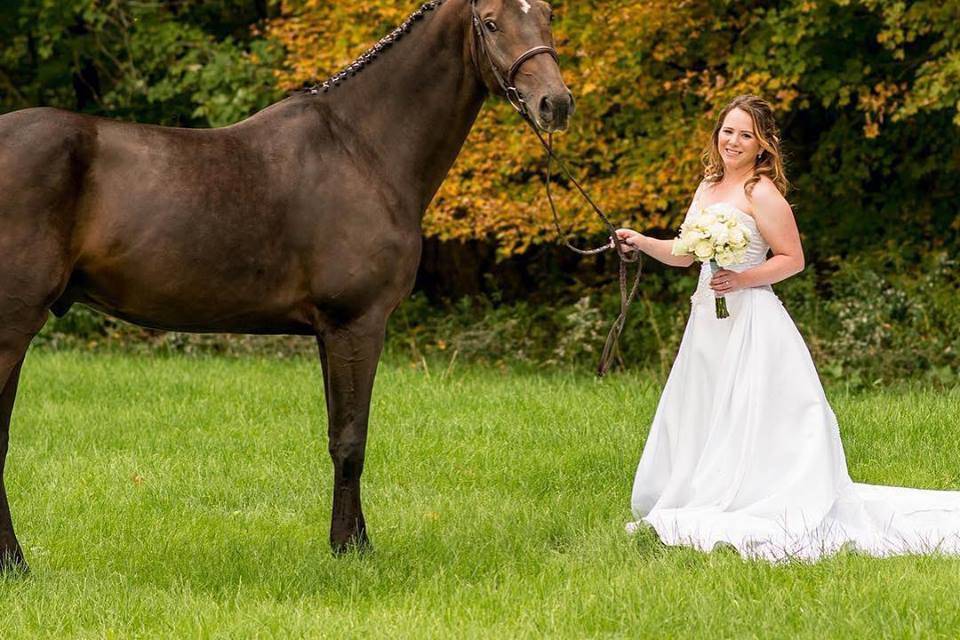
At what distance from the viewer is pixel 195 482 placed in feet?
22.1

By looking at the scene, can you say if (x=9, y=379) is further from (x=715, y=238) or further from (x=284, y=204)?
(x=715, y=238)

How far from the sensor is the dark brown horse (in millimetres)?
4680

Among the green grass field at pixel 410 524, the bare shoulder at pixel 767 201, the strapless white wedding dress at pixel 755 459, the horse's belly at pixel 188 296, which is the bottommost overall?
the green grass field at pixel 410 524

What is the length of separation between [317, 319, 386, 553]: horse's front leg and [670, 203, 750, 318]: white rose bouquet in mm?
1316

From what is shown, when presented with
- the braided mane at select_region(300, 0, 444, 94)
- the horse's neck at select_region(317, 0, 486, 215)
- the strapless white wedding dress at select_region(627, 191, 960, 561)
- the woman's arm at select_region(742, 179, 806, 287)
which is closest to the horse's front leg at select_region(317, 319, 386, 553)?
the horse's neck at select_region(317, 0, 486, 215)

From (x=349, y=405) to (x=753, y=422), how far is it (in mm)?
1694

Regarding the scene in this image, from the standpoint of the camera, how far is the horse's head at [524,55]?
15.9 feet

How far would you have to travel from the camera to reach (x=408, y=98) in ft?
17.2

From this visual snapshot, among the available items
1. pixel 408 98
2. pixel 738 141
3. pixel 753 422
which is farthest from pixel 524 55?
pixel 753 422

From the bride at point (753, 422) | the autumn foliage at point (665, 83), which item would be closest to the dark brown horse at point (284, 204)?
the bride at point (753, 422)

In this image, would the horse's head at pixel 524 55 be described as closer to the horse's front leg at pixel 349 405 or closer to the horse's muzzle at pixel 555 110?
the horse's muzzle at pixel 555 110

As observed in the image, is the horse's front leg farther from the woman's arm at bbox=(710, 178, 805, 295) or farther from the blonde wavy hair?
the blonde wavy hair

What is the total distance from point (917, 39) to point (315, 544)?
8.46 meters

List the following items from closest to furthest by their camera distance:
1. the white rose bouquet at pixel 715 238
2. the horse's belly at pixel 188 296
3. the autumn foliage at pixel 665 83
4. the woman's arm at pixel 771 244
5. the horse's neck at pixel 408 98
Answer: the horse's belly at pixel 188 296 → the horse's neck at pixel 408 98 → the white rose bouquet at pixel 715 238 → the woman's arm at pixel 771 244 → the autumn foliage at pixel 665 83
